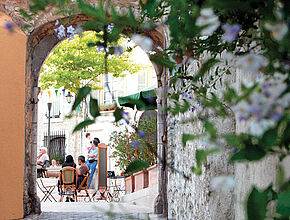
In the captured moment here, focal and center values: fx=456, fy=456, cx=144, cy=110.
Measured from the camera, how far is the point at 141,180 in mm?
9609

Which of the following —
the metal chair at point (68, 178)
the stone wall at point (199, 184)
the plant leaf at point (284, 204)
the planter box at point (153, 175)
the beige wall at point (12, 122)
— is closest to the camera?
the plant leaf at point (284, 204)

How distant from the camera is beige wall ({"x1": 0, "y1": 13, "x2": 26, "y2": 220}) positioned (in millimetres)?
6977

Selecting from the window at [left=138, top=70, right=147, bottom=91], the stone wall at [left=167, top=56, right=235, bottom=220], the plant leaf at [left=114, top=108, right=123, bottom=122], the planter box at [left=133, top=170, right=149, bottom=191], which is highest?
the window at [left=138, top=70, right=147, bottom=91]

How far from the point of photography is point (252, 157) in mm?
597

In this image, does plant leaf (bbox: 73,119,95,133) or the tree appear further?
the tree

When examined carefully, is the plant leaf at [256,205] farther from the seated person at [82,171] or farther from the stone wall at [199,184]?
the seated person at [82,171]

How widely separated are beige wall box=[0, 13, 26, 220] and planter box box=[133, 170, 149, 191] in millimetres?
2948

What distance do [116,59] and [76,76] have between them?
1.52 meters

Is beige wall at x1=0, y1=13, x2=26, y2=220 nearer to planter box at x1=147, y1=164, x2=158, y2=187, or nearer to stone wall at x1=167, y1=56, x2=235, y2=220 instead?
planter box at x1=147, y1=164, x2=158, y2=187

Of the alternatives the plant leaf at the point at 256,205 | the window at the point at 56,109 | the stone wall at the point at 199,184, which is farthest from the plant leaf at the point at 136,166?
the window at the point at 56,109

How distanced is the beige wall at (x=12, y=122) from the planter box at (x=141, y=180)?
2.95 metres

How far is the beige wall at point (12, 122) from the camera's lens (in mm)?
6977

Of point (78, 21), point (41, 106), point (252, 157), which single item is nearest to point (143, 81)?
point (41, 106)

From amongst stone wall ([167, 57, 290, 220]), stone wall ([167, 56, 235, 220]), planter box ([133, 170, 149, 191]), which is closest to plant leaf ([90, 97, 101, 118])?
stone wall ([167, 57, 290, 220])
